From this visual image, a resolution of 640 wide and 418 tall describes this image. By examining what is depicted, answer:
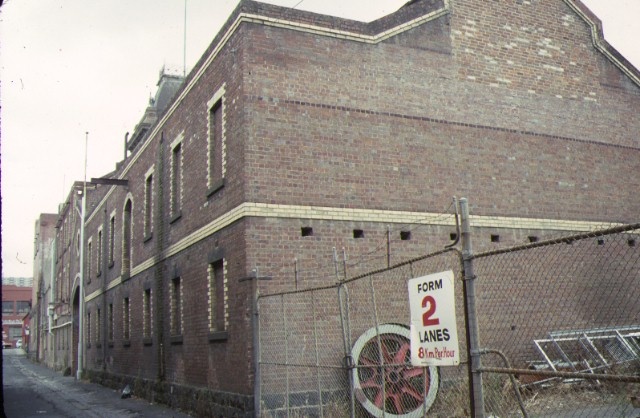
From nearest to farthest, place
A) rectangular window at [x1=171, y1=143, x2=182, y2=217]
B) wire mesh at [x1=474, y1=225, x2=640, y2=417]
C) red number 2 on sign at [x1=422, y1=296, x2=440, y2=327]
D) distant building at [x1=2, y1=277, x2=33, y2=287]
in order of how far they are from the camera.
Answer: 1. red number 2 on sign at [x1=422, y1=296, x2=440, y2=327]
2. wire mesh at [x1=474, y1=225, x2=640, y2=417]
3. rectangular window at [x1=171, y1=143, x2=182, y2=217]
4. distant building at [x1=2, y1=277, x2=33, y2=287]

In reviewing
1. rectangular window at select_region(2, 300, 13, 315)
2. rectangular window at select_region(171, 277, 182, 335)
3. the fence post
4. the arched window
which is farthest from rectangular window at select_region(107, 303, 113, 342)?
rectangular window at select_region(2, 300, 13, 315)

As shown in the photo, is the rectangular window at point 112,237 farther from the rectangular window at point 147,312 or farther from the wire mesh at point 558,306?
the wire mesh at point 558,306

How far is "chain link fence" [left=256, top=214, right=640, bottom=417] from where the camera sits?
11266 mm

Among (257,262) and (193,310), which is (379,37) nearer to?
(257,262)

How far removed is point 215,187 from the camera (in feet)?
45.3

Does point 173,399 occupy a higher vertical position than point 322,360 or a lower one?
lower

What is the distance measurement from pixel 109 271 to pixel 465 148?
1687 cm

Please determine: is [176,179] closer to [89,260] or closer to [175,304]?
[175,304]

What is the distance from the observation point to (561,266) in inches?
591

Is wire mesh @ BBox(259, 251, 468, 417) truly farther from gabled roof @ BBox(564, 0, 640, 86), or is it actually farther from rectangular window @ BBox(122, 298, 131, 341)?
rectangular window @ BBox(122, 298, 131, 341)

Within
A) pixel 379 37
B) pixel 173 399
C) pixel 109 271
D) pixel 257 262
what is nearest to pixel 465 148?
pixel 379 37

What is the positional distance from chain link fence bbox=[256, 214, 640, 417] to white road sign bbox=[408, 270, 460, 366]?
12.5 feet

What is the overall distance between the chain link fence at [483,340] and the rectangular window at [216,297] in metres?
2.09

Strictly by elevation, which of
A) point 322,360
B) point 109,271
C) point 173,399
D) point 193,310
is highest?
point 109,271
